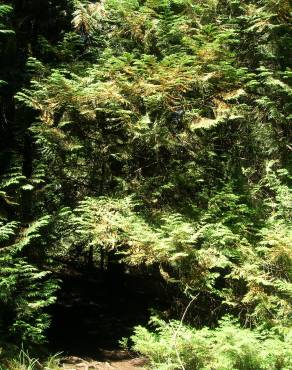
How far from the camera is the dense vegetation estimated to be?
7.80 m

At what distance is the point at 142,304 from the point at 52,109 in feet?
24.5

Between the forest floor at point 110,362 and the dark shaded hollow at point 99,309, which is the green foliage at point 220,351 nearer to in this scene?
the forest floor at point 110,362

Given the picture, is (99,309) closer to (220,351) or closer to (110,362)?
(110,362)

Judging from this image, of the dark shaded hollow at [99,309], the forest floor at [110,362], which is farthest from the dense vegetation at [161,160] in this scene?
the dark shaded hollow at [99,309]

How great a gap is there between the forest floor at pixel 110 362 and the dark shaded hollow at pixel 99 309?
8.3 inches

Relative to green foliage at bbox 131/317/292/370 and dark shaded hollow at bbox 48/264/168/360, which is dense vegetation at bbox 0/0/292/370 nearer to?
green foliage at bbox 131/317/292/370

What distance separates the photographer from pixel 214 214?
337 inches

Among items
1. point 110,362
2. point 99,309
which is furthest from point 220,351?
point 99,309

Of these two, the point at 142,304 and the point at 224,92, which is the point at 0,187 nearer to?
the point at 224,92

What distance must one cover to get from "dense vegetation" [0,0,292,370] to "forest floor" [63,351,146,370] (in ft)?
3.25

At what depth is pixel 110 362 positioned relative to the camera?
9.31 m

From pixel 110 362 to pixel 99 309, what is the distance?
3646 millimetres

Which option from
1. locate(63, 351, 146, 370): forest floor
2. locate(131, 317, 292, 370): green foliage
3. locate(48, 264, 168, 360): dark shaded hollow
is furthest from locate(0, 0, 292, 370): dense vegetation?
locate(48, 264, 168, 360): dark shaded hollow

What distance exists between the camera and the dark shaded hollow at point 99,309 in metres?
10.1
